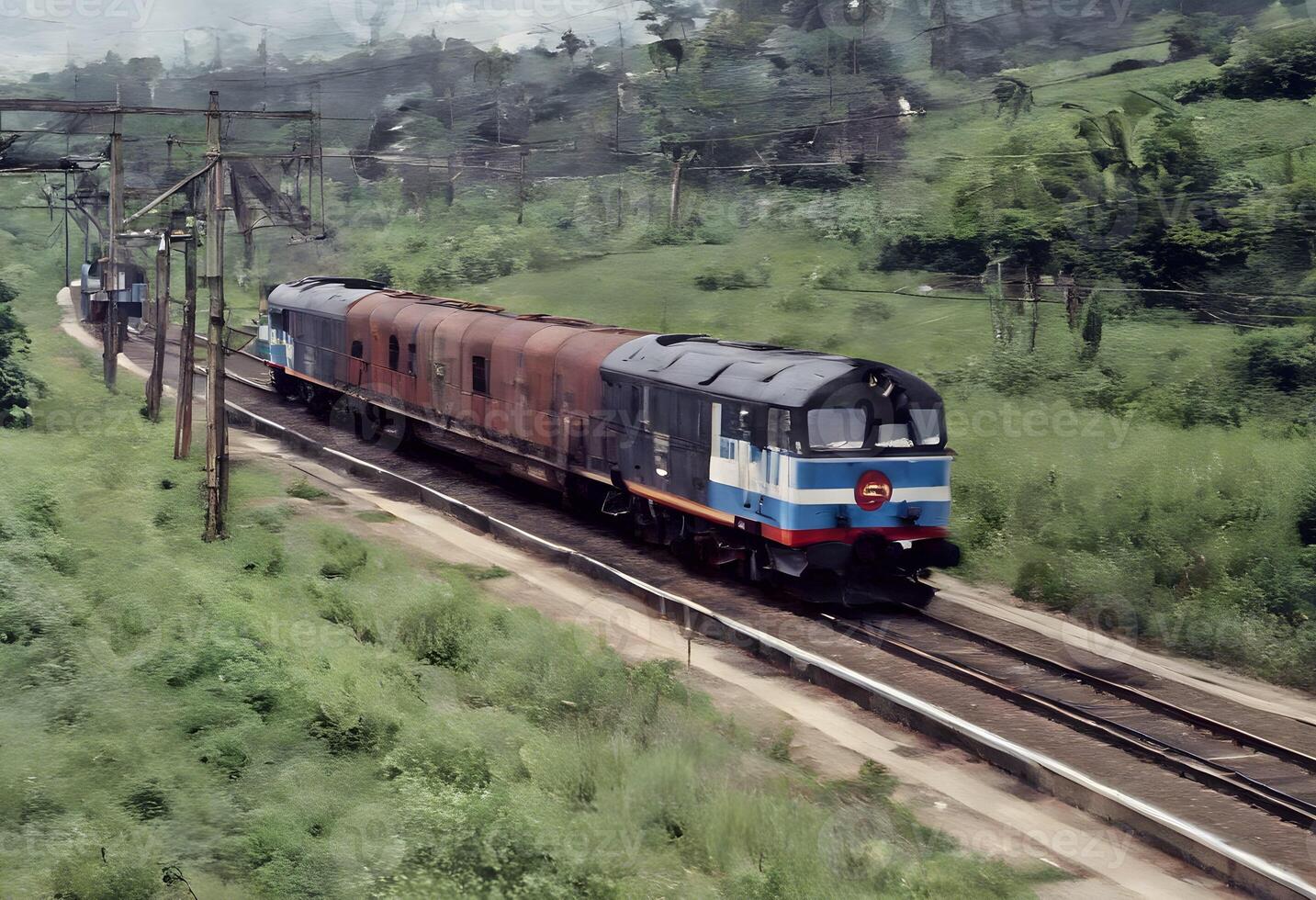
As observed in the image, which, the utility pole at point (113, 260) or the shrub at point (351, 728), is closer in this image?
the shrub at point (351, 728)

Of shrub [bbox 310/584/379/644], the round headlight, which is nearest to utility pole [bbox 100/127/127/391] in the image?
shrub [bbox 310/584/379/644]

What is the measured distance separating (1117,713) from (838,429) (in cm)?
519

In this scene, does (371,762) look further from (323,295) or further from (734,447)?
(323,295)

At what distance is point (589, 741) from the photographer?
484 inches

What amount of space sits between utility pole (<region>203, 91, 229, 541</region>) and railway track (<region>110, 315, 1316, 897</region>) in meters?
5.08

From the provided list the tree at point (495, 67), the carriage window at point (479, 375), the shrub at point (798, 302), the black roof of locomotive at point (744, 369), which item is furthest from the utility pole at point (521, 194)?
the black roof of locomotive at point (744, 369)

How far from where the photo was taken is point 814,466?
17.2 meters

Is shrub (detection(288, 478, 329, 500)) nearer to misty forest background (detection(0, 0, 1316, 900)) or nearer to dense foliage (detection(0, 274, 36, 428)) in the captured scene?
misty forest background (detection(0, 0, 1316, 900))

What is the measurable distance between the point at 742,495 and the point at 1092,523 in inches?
277

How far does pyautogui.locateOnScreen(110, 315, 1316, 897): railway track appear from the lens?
453 inches

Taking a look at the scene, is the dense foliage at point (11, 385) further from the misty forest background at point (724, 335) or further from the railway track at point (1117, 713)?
the railway track at point (1117, 713)

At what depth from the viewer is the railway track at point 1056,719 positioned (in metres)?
11.5

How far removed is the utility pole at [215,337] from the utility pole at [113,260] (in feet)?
30.0

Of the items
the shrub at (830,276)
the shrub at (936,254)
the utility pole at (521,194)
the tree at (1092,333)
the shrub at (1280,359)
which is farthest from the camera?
the utility pole at (521,194)
